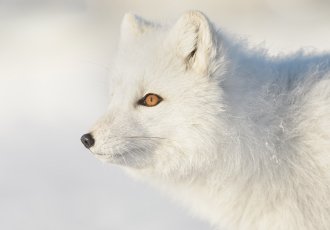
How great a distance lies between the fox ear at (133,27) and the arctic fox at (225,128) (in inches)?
19.3

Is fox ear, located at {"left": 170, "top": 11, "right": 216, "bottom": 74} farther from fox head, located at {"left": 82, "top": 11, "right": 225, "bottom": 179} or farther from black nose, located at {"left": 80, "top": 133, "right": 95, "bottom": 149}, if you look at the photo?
black nose, located at {"left": 80, "top": 133, "right": 95, "bottom": 149}

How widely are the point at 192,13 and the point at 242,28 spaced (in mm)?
9468

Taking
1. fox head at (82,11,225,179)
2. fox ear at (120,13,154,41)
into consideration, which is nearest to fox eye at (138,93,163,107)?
fox head at (82,11,225,179)

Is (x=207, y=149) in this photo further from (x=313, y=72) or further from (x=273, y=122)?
(x=313, y=72)

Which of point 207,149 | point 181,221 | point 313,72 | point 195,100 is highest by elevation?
point 313,72

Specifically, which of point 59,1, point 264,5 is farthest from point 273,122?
point 59,1

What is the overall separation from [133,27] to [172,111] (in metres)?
1.10

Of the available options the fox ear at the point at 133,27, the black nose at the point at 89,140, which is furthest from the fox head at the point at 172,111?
the fox ear at the point at 133,27

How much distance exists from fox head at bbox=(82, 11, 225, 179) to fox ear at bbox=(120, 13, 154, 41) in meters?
0.56

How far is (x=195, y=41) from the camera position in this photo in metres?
4.65

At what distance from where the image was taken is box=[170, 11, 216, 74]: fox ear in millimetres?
4562

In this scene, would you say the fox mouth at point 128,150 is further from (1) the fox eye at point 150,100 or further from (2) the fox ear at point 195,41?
(2) the fox ear at point 195,41

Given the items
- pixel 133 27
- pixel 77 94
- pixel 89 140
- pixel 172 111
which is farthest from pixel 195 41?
pixel 77 94

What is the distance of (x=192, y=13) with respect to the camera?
4566mm
